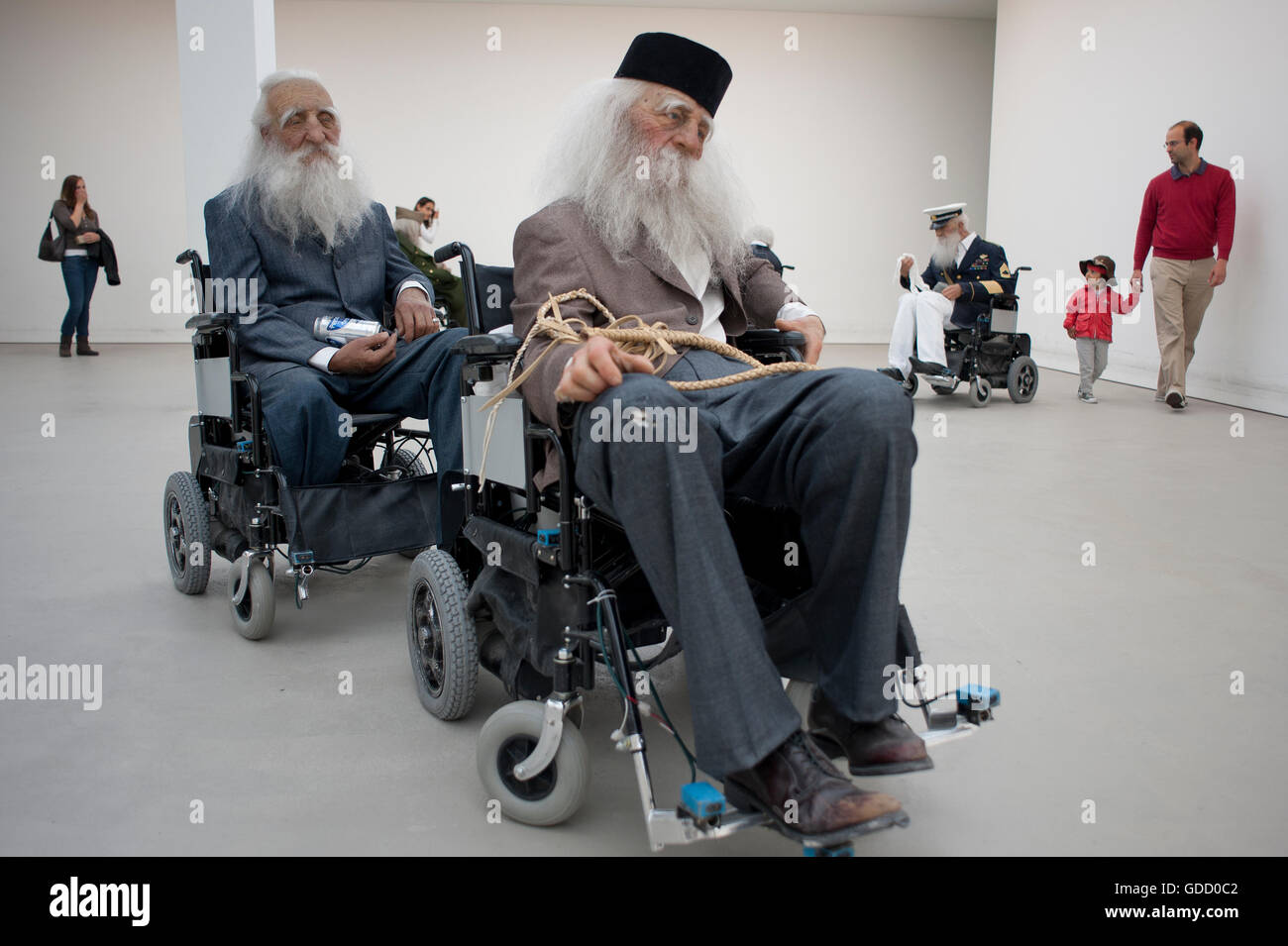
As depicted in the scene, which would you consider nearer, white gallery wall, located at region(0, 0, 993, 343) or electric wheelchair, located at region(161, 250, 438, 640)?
electric wheelchair, located at region(161, 250, 438, 640)

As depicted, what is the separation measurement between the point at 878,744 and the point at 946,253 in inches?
218

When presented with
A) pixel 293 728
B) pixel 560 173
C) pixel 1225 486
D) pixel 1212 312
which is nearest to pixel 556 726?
pixel 293 728

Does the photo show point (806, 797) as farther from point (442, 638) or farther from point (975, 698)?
point (442, 638)

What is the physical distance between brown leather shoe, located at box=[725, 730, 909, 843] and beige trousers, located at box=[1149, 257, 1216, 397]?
5688 millimetres

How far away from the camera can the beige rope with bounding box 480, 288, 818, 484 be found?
5.57 ft

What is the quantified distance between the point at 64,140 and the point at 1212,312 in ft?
35.7

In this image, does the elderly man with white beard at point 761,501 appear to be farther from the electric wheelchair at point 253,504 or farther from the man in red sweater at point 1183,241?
the man in red sweater at point 1183,241

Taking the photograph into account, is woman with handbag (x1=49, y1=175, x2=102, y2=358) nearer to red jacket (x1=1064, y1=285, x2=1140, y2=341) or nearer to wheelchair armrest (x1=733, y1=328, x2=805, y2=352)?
red jacket (x1=1064, y1=285, x2=1140, y2=341)

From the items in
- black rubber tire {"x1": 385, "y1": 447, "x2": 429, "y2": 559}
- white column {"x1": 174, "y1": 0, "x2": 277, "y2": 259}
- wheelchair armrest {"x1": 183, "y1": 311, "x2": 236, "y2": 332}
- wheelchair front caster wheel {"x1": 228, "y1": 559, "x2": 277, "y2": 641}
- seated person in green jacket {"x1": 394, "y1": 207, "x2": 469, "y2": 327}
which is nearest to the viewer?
wheelchair front caster wheel {"x1": 228, "y1": 559, "x2": 277, "y2": 641}

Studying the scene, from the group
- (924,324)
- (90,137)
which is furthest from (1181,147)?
(90,137)

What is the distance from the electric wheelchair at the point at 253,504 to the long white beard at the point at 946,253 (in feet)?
14.8

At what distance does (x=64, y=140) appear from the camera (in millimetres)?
11000

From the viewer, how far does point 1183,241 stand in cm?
605

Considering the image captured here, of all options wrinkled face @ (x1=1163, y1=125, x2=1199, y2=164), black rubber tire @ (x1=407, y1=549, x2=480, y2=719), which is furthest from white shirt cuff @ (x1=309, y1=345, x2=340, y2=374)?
wrinkled face @ (x1=1163, y1=125, x2=1199, y2=164)
